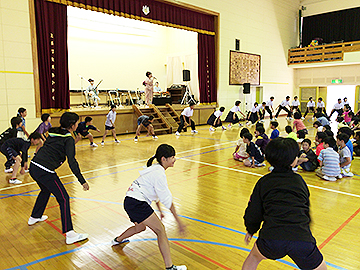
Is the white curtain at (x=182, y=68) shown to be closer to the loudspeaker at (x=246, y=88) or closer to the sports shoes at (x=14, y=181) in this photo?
the loudspeaker at (x=246, y=88)

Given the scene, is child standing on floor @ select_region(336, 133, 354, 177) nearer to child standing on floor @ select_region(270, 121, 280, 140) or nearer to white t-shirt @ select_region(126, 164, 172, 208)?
child standing on floor @ select_region(270, 121, 280, 140)

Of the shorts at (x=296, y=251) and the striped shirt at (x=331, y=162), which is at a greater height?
the shorts at (x=296, y=251)

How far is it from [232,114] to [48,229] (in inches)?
408

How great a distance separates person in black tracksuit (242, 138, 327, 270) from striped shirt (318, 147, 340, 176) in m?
3.88

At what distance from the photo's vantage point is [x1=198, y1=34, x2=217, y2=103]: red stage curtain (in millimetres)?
13773

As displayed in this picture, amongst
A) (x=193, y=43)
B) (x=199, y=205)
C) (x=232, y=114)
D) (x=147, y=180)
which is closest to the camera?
(x=147, y=180)

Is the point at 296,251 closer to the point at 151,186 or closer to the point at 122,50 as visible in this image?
the point at 151,186

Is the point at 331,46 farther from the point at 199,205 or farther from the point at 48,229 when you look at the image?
the point at 48,229

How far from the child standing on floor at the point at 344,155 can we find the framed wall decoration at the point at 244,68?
10267mm

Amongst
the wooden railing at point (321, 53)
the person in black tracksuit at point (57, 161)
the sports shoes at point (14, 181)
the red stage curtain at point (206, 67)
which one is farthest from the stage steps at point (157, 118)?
the wooden railing at point (321, 53)

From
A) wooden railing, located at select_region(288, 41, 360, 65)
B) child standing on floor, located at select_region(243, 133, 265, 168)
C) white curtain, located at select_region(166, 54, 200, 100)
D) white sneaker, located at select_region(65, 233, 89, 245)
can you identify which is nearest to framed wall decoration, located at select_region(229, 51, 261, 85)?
white curtain, located at select_region(166, 54, 200, 100)

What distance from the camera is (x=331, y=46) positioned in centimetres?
1750

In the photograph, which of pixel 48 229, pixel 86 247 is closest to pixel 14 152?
pixel 48 229

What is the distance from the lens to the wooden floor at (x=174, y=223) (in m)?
2.78
